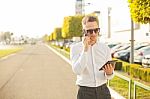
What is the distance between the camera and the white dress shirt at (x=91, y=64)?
3.39 meters

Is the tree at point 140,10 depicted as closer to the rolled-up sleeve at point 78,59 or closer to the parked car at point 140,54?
the rolled-up sleeve at point 78,59

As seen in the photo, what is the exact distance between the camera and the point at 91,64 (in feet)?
11.2

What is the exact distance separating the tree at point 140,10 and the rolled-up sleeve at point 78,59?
7745 millimetres

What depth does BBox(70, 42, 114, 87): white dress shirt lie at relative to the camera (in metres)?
3.39

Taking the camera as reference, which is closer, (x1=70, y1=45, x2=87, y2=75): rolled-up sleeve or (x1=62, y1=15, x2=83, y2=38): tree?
(x1=70, y1=45, x2=87, y2=75): rolled-up sleeve

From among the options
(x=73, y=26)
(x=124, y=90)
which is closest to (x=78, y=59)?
(x=124, y=90)

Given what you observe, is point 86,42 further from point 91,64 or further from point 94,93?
point 94,93

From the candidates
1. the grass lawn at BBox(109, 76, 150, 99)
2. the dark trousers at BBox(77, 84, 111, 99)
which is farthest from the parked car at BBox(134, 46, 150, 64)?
the dark trousers at BBox(77, 84, 111, 99)

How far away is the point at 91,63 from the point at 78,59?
0.14m

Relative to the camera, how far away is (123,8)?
62531 millimetres

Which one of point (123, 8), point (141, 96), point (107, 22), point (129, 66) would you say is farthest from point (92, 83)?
point (107, 22)

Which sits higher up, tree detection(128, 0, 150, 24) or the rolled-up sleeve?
tree detection(128, 0, 150, 24)

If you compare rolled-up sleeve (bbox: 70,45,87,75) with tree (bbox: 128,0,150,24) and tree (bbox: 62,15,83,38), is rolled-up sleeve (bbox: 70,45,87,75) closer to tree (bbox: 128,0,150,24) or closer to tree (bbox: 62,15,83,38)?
tree (bbox: 128,0,150,24)

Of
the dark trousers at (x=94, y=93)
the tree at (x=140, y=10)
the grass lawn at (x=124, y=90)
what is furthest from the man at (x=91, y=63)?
the tree at (x=140, y=10)
